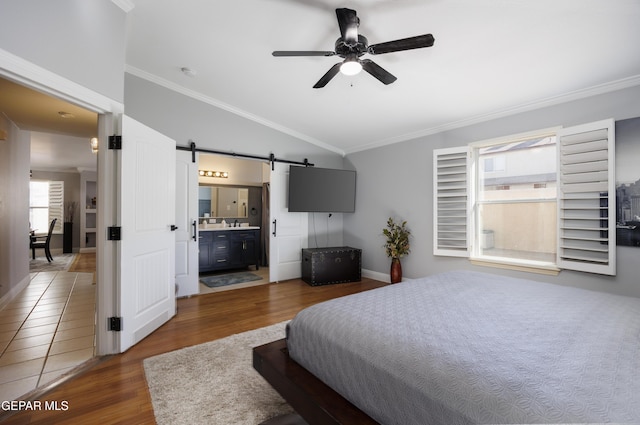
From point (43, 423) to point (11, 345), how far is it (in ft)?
4.79

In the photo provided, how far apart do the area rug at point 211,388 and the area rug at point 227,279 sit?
2277 mm

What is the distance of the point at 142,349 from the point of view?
100 inches

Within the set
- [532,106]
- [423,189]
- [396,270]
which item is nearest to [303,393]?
[396,270]

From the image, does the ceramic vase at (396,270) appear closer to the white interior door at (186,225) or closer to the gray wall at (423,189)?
the gray wall at (423,189)

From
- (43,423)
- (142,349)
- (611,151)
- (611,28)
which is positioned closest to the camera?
(43,423)

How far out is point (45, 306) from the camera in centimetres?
363

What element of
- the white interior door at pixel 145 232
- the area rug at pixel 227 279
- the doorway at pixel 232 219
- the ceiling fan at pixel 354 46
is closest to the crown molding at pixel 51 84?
the white interior door at pixel 145 232

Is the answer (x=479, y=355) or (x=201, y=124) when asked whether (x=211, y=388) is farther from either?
(x=201, y=124)

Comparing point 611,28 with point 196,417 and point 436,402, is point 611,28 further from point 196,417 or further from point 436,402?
point 196,417

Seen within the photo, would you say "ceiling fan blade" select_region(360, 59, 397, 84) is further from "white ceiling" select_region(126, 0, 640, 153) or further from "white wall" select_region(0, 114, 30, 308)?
"white wall" select_region(0, 114, 30, 308)

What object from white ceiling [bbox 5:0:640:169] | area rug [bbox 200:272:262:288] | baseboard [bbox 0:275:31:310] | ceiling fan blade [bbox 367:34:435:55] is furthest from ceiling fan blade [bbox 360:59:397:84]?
baseboard [bbox 0:275:31:310]

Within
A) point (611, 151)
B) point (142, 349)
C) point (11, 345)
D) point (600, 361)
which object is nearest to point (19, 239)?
point (11, 345)

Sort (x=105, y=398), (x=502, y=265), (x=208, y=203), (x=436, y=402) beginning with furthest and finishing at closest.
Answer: (x=208, y=203), (x=502, y=265), (x=105, y=398), (x=436, y=402)

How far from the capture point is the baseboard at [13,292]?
3610 millimetres
